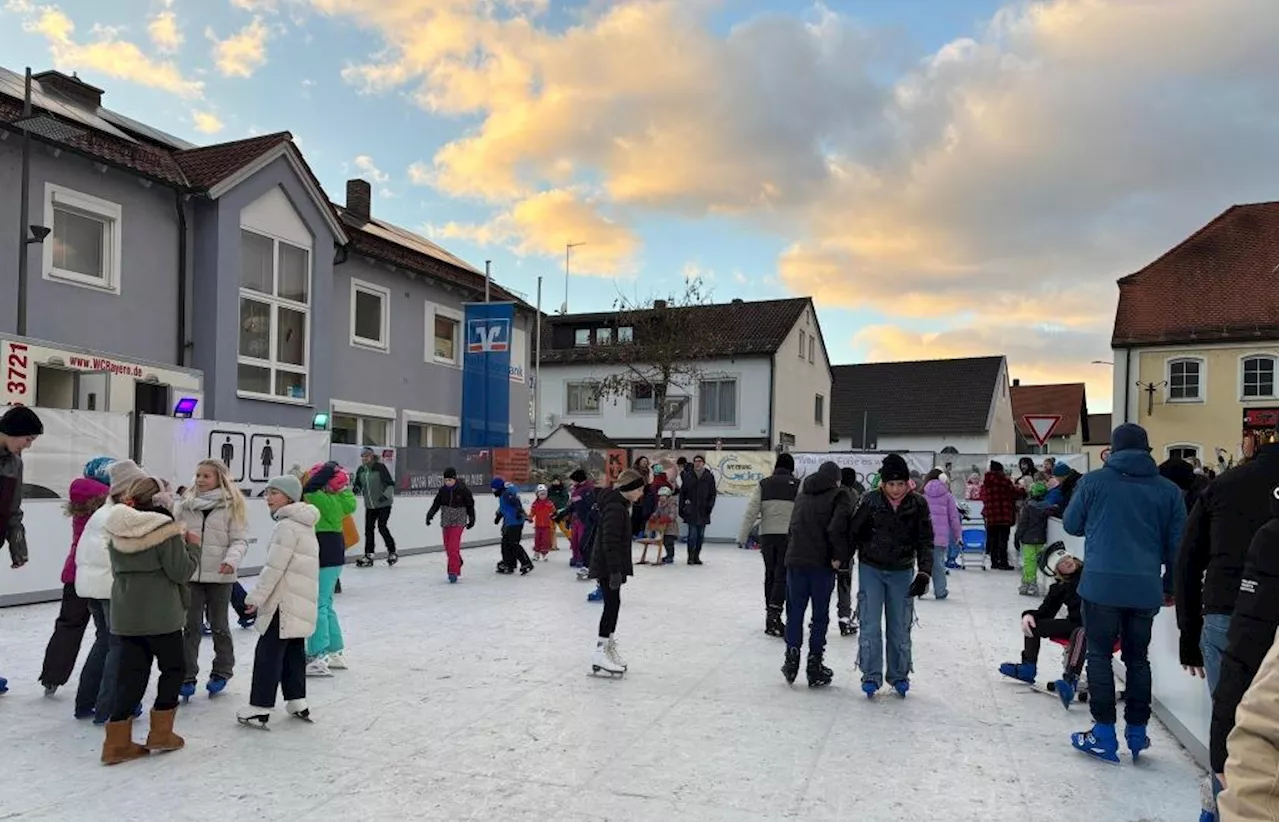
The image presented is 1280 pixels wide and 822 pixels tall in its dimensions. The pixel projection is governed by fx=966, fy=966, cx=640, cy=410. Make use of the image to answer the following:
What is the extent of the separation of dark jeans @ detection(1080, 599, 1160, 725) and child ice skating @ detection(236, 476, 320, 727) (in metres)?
4.77

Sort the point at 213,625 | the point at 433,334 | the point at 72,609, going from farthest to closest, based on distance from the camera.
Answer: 1. the point at 433,334
2. the point at 213,625
3. the point at 72,609

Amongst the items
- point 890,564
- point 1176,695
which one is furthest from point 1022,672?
point 890,564

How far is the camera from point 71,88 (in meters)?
19.1

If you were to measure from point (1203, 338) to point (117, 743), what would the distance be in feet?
113

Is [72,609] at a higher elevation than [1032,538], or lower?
higher

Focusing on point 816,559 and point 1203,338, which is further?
point 1203,338

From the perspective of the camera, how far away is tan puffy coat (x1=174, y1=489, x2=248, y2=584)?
6668 mm

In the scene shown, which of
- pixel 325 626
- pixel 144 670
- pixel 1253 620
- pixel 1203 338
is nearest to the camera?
pixel 1253 620

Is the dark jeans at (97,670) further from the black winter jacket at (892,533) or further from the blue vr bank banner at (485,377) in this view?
the blue vr bank banner at (485,377)

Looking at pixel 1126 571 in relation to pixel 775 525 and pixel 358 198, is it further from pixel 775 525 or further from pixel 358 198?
pixel 358 198

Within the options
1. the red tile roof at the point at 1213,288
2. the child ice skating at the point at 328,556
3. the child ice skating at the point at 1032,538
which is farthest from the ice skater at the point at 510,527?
the red tile roof at the point at 1213,288

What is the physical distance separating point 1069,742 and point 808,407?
3552 centimetres

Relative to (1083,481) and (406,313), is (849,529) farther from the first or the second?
(406,313)

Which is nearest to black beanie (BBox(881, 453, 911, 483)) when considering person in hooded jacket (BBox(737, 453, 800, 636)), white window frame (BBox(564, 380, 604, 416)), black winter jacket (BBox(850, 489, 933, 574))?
black winter jacket (BBox(850, 489, 933, 574))
